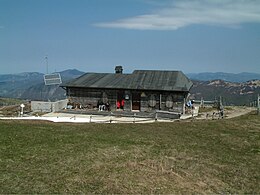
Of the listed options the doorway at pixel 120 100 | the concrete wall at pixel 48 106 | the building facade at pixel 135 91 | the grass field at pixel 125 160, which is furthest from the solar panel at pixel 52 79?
the grass field at pixel 125 160

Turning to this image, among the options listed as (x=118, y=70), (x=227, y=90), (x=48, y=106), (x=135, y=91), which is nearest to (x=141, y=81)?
(x=135, y=91)

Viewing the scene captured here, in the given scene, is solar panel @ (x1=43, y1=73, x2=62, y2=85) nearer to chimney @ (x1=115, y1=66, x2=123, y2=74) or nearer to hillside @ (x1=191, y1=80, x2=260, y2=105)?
chimney @ (x1=115, y1=66, x2=123, y2=74)

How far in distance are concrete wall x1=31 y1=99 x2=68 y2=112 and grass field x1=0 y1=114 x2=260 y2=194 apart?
1460cm

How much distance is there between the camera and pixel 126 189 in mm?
12375

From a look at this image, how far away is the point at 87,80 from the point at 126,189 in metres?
31.3

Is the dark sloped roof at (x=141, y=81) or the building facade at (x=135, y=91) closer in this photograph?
the building facade at (x=135, y=91)

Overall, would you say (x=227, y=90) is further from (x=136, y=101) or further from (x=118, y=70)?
(x=136, y=101)

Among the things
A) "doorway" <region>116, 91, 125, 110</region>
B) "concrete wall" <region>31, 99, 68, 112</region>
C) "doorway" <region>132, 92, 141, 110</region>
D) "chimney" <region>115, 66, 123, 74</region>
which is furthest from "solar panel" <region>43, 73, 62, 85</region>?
"doorway" <region>132, 92, 141, 110</region>

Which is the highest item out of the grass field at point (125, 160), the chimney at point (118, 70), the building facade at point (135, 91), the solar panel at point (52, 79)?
the chimney at point (118, 70)

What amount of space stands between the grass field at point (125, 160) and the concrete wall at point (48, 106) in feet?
47.9

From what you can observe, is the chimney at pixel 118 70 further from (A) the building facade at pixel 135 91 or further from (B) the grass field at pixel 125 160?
(B) the grass field at pixel 125 160

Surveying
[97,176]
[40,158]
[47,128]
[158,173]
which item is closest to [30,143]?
[40,158]

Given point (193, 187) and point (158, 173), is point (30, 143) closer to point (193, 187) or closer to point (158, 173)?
point (158, 173)

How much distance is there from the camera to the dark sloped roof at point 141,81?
38.4 metres
